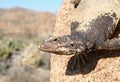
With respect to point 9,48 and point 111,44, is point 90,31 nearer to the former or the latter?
point 111,44

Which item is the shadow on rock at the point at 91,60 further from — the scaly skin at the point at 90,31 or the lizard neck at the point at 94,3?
the lizard neck at the point at 94,3

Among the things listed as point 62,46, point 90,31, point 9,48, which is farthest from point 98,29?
point 9,48

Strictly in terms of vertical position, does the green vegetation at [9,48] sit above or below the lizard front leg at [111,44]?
below

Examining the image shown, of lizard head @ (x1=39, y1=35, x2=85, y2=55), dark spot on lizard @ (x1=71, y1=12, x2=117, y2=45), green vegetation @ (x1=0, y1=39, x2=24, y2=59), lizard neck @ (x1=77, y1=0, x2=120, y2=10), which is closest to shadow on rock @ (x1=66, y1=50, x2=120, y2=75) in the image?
Result: dark spot on lizard @ (x1=71, y1=12, x2=117, y2=45)

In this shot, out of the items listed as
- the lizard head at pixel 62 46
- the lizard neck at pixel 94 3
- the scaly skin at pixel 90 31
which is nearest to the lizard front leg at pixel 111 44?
the scaly skin at pixel 90 31

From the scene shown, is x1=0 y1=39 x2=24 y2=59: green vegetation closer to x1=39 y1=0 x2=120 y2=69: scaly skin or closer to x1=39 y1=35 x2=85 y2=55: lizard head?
x1=39 y1=0 x2=120 y2=69: scaly skin

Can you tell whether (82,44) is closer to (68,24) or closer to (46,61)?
(68,24)
